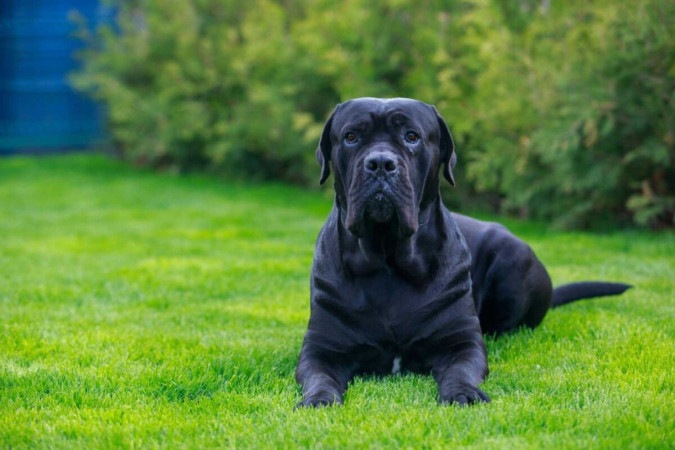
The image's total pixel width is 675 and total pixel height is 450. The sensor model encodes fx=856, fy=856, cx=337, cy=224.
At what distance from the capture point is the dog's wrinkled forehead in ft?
11.7

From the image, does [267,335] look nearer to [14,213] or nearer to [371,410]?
[371,410]

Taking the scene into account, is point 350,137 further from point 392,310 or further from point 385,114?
point 392,310

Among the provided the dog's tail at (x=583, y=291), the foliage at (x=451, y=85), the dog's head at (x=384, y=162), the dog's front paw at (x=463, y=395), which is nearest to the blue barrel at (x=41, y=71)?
the foliage at (x=451, y=85)

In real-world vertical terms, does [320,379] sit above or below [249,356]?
above

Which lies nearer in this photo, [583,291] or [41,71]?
[583,291]

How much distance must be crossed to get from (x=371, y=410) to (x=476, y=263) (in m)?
1.46

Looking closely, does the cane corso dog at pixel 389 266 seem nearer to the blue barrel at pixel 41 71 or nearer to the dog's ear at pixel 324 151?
the dog's ear at pixel 324 151

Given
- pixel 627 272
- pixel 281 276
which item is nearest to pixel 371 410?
pixel 281 276

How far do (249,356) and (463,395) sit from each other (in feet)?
3.96

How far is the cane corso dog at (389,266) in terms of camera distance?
347 centimetres

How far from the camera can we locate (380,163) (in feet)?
11.1

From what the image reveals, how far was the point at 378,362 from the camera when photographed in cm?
370

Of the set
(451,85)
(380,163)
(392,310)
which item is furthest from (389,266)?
(451,85)

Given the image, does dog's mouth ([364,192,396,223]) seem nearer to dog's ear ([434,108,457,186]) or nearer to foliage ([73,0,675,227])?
dog's ear ([434,108,457,186])
